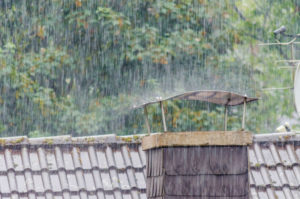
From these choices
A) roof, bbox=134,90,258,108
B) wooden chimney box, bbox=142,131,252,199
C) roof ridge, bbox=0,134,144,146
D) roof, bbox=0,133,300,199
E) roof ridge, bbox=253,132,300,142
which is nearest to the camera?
wooden chimney box, bbox=142,131,252,199

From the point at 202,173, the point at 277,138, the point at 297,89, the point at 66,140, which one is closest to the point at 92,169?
the point at 66,140

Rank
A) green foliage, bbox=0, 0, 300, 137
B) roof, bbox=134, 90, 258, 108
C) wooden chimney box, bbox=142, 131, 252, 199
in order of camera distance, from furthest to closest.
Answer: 1. green foliage, bbox=0, 0, 300, 137
2. roof, bbox=134, 90, 258, 108
3. wooden chimney box, bbox=142, 131, 252, 199

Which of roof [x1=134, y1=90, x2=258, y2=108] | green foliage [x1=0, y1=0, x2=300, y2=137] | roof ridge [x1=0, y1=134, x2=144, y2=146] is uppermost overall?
green foliage [x1=0, y1=0, x2=300, y2=137]

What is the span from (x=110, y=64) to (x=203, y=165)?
9764mm

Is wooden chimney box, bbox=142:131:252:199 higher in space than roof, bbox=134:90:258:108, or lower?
lower

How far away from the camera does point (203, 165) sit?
5559 millimetres

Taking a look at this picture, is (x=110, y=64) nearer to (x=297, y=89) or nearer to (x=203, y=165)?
(x=297, y=89)

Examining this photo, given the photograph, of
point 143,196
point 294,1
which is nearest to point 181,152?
point 143,196

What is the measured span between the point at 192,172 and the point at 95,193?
41.3 inches

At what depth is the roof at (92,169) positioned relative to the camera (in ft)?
20.1

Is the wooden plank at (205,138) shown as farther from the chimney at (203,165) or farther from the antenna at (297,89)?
the antenna at (297,89)

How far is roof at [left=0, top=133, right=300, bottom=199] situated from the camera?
20.1 ft

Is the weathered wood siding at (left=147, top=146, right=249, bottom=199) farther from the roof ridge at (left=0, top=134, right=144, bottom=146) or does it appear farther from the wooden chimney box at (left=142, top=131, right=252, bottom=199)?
the roof ridge at (left=0, top=134, right=144, bottom=146)

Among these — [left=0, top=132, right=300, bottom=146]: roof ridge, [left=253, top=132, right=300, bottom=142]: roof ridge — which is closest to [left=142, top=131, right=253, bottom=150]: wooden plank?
[left=0, top=132, right=300, bottom=146]: roof ridge
